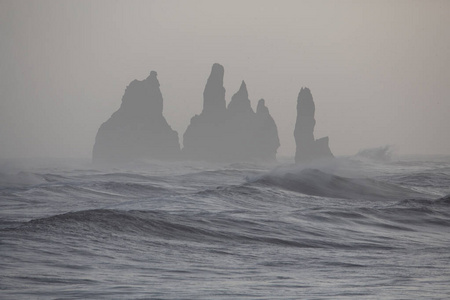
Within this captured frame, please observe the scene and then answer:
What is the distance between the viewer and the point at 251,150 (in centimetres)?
15988

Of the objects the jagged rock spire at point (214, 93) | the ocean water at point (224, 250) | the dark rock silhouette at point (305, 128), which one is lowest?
the ocean water at point (224, 250)

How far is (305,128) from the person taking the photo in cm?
12338

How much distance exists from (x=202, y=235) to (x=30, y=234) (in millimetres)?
4229

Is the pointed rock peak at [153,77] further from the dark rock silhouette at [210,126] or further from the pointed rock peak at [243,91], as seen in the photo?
the pointed rock peak at [243,91]

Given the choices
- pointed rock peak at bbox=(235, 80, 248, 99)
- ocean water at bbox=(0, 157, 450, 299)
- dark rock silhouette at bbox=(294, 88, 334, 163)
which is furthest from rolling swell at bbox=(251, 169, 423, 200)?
pointed rock peak at bbox=(235, 80, 248, 99)

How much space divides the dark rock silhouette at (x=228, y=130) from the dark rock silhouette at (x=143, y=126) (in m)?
5.86

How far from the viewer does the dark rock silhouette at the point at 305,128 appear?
120688 mm

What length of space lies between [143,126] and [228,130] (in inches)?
806

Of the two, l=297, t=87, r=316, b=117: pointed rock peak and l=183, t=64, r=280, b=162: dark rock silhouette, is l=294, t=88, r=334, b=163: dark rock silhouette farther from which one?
l=183, t=64, r=280, b=162: dark rock silhouette

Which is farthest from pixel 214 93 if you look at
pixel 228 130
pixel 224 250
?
pixel 224 250

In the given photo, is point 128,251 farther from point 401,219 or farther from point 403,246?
point 401,219

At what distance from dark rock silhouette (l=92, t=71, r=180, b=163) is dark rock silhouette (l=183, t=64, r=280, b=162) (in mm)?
5860

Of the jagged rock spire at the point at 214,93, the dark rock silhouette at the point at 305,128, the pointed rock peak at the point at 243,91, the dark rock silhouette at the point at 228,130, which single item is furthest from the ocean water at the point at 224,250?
the pointed rock peak at the point at 243,91

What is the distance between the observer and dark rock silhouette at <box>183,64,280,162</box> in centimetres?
15562
